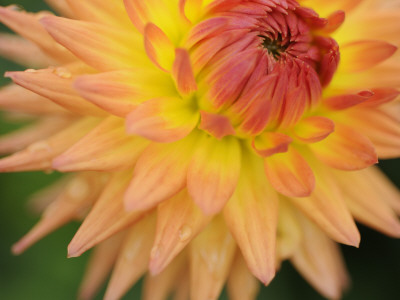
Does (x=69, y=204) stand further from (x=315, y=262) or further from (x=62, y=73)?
(x=315, y=262)

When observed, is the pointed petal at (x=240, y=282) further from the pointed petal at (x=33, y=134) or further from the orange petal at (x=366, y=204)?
the pointed petal at (x=33, y=134)

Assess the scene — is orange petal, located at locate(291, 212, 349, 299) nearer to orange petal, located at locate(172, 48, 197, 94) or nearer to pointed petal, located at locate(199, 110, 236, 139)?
pointed petal, located at locate(199, 110, 236, 139)

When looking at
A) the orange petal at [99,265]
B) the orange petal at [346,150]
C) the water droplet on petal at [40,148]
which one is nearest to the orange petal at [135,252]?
the orange petal at [99,265]

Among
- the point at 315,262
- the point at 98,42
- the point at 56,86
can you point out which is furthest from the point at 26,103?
the point at 315,262

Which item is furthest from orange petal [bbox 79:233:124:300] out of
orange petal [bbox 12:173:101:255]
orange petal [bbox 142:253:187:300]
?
orange petal [bbox 12:173:101:255]

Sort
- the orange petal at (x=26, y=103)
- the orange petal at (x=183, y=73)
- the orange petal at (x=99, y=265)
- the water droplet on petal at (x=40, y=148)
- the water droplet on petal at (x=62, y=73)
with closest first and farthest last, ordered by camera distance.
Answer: the orange petal at (x=183, y=73), the water droplet on petal at (x=62, y=73), the water droplet on petal at (x=40, y=148), the orange petal at (x=26, y=103), the orange petal at (x=99, y=265)

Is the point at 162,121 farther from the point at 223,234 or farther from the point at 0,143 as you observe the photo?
the point at 0,143
